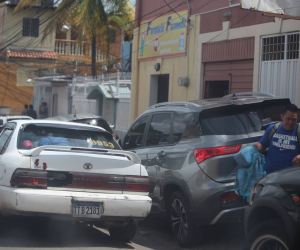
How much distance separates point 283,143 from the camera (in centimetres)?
573

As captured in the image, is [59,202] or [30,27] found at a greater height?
[30,27]

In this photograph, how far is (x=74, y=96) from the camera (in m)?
25.8

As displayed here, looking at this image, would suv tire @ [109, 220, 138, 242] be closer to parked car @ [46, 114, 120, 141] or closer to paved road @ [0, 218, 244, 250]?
paved road @ [0, 218, 244, 250]

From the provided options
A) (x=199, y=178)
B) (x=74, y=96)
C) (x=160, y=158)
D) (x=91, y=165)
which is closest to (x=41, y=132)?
(x=91, y=165)

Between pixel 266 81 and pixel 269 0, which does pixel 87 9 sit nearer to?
pixel 266 81

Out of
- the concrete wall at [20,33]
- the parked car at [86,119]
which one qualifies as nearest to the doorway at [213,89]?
the parked car at [86,119]

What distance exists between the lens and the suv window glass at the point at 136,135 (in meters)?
7.88

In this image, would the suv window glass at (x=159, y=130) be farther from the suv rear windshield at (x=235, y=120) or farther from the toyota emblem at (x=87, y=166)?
the toyota emblem at (x=87, y=166)

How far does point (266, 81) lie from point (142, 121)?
15.1ft

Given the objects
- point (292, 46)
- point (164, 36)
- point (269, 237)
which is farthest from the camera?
point (164, 36)

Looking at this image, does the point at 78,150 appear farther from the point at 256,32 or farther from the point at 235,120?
the point at 256,32

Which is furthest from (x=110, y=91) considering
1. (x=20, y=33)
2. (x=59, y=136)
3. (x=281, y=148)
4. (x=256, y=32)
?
(x=20, y=33)

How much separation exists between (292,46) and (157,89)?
691cm

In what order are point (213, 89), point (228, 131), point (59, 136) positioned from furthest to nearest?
point (213, 89)
point (59, 136)
point (228, 131)
